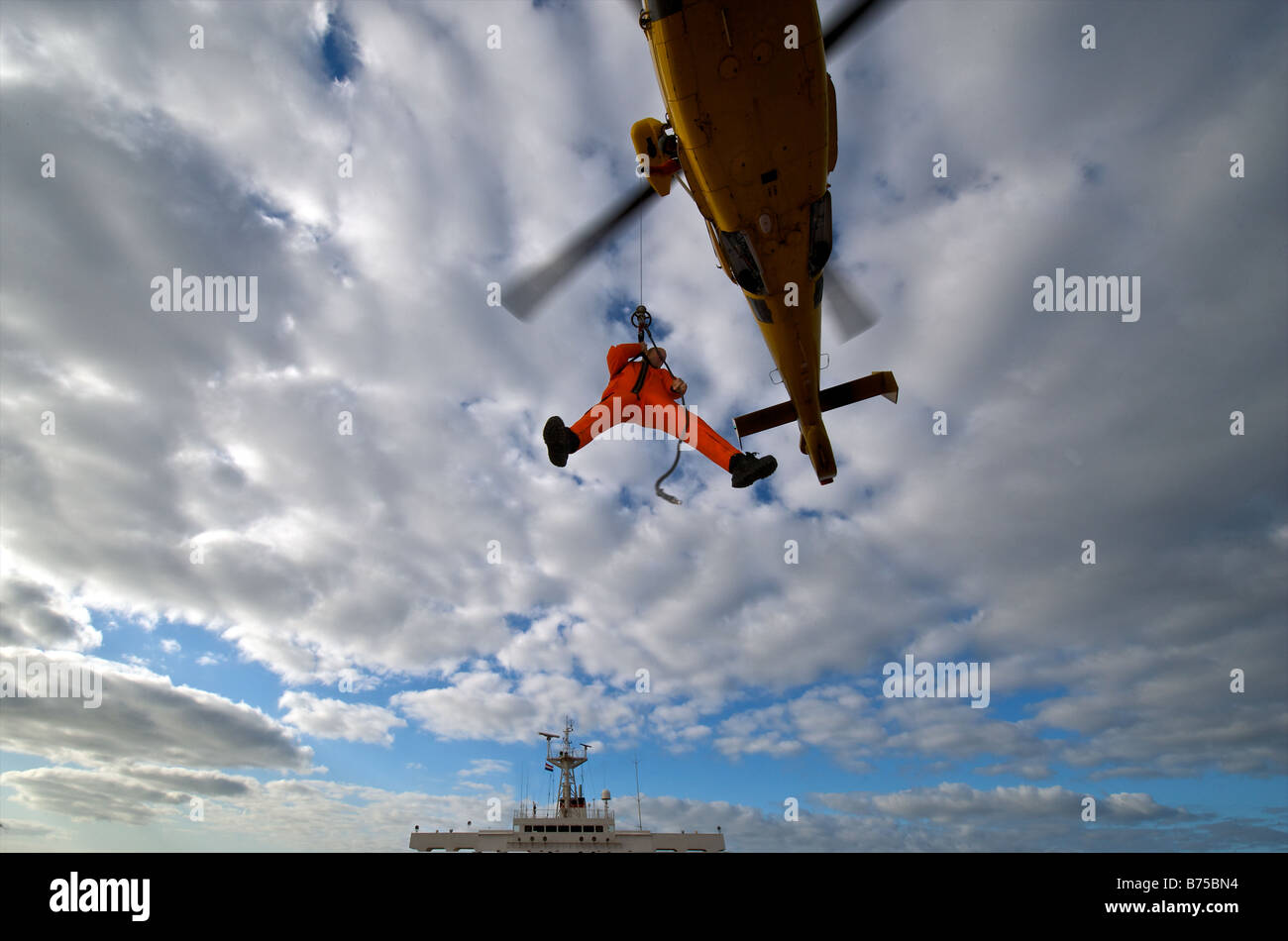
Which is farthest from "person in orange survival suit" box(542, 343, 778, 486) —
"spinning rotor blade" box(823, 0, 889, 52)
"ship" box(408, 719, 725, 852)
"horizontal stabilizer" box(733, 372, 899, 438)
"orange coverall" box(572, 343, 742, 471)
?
"ship" box(408, 719, 725, 852)

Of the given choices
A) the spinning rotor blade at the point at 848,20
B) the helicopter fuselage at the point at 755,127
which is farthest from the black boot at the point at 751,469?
the spinning rotor blade at the point at 848,20

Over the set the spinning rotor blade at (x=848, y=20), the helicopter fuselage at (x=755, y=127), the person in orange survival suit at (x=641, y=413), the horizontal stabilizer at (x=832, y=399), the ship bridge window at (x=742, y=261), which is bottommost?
the person in orange survival suit at (x=641, y=413)

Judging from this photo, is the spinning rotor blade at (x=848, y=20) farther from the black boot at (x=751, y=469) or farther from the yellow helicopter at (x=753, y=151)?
the black boot at (x=751, y=469)

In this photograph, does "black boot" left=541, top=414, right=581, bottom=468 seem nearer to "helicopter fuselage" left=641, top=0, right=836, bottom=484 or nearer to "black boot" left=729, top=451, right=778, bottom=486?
"black boot" left=729, top=451, right=778, bottom=486

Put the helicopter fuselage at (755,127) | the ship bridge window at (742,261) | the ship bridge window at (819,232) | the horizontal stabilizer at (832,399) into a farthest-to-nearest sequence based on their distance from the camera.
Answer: the horizontal stabilizer at (832,399), the ship bridge window at (742,261), the ship bridge window at (819,232), the helicopter fuselage at (755,127)

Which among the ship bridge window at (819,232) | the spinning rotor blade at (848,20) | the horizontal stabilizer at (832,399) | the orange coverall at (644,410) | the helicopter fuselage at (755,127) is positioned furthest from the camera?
the horizontal stabilizer at (832,399)

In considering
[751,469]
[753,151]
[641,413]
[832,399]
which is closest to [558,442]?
[641,413]
